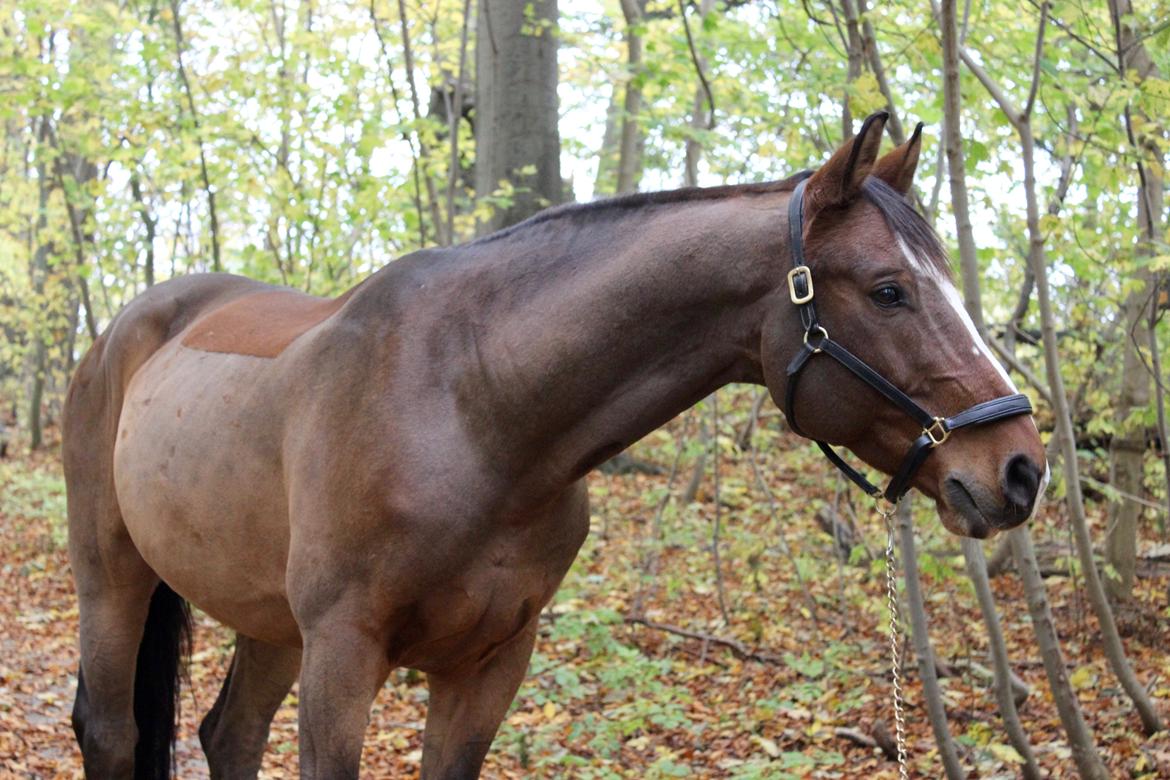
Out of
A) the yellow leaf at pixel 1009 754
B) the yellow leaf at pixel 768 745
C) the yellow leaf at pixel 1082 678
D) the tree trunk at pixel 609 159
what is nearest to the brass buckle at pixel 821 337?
the yellow leaf at pixel 1009 754

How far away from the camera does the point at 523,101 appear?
6.18 metres

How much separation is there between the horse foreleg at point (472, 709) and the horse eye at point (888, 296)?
1.32 metres

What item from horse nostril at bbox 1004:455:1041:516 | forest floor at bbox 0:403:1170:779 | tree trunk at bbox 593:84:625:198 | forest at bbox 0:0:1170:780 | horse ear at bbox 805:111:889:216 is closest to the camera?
horse nostril at bbox 1004:455:1041:516

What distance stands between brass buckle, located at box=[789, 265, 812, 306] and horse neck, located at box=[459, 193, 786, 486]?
0.07m

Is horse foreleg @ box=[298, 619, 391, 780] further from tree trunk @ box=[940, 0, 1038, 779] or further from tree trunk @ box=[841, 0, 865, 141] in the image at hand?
tree trunk @ box=[841, 0, 865, 141]

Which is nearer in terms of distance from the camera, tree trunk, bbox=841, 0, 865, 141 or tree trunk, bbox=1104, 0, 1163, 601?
tree trunk, bbox=841, 0, 865, 141

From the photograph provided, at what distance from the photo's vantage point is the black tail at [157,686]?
433 centimetres

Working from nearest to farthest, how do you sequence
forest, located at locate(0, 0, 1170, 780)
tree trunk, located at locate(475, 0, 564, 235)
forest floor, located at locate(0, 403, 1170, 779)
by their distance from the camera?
forest, located at locate(0, 0, 1170, 780) → forest floor, located at locate(0, 403, 1170, 779) → tree trunk, located at locate(475, 0, 564, 235)

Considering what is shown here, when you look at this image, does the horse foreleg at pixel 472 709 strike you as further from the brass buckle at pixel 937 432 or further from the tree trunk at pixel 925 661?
the tree trunk at pixel 925 661

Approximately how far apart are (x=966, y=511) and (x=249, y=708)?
2.98m

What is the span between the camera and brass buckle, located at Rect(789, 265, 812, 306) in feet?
7.83

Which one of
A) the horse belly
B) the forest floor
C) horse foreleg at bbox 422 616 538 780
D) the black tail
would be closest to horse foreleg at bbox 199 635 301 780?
the black tail

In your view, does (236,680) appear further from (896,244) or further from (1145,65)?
(1145,65)

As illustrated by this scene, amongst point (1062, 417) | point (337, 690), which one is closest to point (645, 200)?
point (337, 690)
